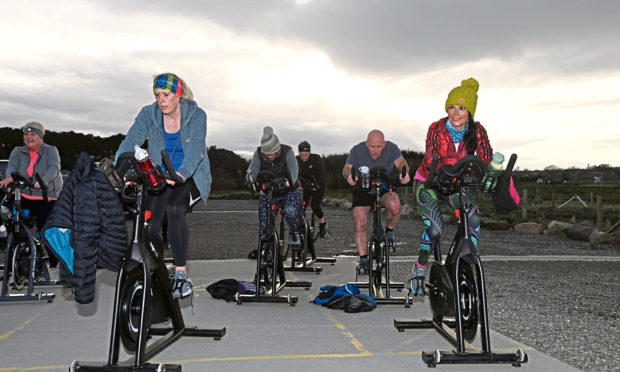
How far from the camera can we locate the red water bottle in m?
3.46

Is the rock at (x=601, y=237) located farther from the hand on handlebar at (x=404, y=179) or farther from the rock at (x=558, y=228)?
the hand on handlebar at (x=404, y=179)

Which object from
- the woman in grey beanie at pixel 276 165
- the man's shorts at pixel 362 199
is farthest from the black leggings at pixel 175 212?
the man's shorts at pixel 362 199

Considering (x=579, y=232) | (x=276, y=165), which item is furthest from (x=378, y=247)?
(x=579, y=232)

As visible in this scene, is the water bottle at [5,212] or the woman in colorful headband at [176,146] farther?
the water bottle at [5,212]

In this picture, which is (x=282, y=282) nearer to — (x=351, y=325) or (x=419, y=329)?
(x=351, y=325)

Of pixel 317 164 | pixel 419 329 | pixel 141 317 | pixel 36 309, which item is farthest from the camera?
pixel 317 164

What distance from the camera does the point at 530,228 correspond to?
694 inches

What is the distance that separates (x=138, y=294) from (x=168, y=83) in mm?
1656

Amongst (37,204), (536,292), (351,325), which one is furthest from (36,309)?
(536,292)

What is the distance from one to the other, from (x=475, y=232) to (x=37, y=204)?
221 inches

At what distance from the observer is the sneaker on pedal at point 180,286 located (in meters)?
4.05

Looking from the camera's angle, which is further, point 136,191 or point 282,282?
point 282,282

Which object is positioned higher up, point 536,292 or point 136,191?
point 136,191

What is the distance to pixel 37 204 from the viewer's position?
23.2 ft
